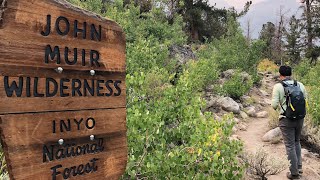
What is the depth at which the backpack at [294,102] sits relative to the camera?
568cm

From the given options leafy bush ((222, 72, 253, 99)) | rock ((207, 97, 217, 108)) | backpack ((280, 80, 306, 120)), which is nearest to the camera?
backpack ((280, 80, 306, 120))

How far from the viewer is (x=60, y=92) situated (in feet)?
6.44

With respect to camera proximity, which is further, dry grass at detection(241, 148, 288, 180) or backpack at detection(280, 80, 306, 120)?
dry grass at detection(241, 148, 288, 180)

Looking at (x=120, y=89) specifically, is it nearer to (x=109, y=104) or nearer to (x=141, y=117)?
(x=109, y=104)

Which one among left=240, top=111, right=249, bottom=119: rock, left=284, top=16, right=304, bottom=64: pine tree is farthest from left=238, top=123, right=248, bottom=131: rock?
left=284, top=16, right=304, bottom=64: pine tree

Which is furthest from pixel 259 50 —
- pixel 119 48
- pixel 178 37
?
pixel 119 48

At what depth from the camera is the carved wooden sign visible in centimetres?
175

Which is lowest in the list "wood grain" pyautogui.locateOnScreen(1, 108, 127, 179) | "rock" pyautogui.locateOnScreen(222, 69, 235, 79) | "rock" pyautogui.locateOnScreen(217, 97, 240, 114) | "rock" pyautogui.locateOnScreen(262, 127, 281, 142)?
"rock" pyautogui.locateOnScreen(262, 127, 281, 142)

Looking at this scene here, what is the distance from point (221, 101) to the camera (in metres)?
12.2

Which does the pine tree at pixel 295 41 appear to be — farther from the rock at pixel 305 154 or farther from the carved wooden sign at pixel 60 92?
the carved wooden sign at pixel 60 92

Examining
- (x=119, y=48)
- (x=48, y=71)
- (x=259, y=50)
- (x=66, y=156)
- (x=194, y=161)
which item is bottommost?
(x=194, y=161)

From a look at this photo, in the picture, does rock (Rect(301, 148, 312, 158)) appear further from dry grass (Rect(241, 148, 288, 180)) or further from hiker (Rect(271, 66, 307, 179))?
hiker (Rect(271, 66, 307, 179))

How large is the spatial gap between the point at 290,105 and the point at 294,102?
0.24 ft

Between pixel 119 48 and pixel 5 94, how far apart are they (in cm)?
87
